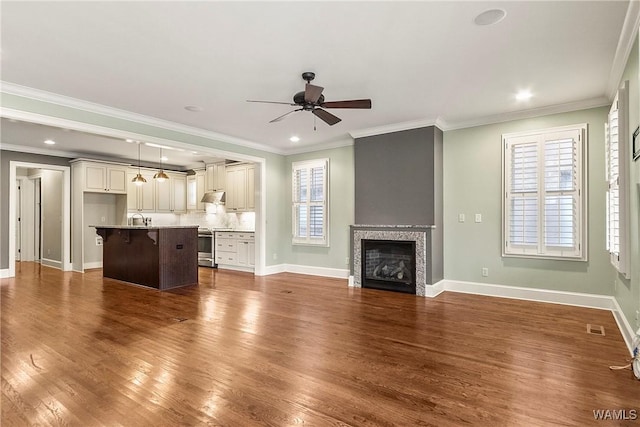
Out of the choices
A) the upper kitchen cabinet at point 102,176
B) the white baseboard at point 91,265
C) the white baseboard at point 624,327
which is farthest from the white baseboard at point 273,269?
the white baseboard at point 624,327

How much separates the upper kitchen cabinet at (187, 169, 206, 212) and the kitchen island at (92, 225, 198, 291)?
2.59 m

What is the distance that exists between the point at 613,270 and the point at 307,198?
4.96 metres

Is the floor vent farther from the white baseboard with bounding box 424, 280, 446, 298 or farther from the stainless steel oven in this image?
the stainless steel oven

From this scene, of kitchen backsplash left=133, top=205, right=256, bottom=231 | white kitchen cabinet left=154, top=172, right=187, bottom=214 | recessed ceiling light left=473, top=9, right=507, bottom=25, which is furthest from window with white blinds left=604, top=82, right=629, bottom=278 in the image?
white kitchen cabinet left=154, top=172, right=187, bottom=214

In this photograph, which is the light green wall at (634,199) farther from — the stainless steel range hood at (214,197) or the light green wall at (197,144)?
the stainless steel range hood at (214,197)

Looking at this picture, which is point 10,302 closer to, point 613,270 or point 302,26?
point 302,26

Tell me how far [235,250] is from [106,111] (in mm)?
3904

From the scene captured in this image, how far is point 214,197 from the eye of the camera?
834cm

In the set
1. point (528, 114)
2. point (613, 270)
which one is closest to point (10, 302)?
point (528, 114)

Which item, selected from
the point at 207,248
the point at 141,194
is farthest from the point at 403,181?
the point at 141,194

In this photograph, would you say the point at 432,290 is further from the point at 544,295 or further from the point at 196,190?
the point at 196,190

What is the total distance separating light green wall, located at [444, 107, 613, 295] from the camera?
14.4 ft

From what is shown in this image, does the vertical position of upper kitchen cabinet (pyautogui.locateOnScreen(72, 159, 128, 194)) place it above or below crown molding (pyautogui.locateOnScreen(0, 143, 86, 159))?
below

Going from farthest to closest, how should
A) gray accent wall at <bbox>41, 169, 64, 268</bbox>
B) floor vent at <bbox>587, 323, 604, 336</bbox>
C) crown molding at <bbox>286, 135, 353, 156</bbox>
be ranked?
1. gray accent wall at <bbox>41, 169, 64, 268</bbox>
2. crown molding at <bbox>286, 135, 353, 156</bbox>
3. floor vent at <bbox>587, 323, 604, 336</bbox>
